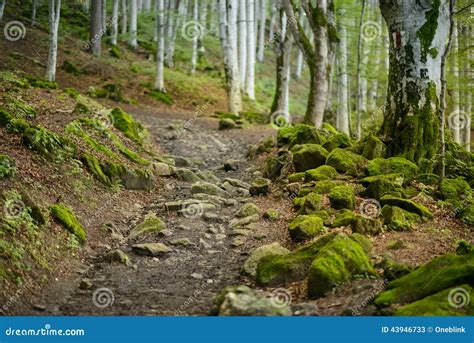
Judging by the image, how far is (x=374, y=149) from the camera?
30.3 feet

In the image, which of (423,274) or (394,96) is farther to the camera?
(394,96)

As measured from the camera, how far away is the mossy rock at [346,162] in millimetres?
9055

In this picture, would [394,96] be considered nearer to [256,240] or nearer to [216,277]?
[256,240]

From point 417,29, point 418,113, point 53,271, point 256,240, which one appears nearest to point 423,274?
point 256,240

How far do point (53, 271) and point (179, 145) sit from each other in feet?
28.1

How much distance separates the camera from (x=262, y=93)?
102ft

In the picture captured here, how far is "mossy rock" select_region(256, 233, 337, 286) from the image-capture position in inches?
221
